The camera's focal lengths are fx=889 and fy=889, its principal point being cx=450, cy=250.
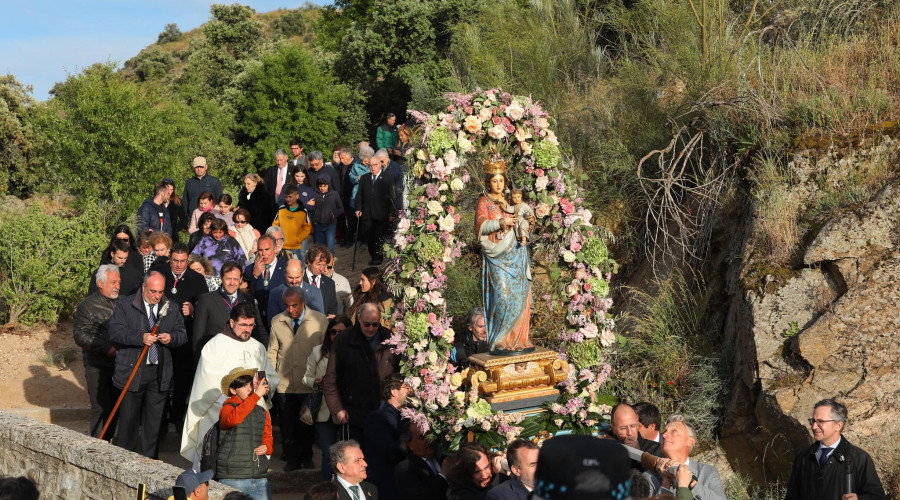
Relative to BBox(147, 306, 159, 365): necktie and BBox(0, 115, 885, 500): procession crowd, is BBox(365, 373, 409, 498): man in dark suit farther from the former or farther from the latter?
BBox(147, 306, 159, 365): necktie

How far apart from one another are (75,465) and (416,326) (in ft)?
10.2

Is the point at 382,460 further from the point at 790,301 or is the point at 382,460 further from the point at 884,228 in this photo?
the point at 884,228

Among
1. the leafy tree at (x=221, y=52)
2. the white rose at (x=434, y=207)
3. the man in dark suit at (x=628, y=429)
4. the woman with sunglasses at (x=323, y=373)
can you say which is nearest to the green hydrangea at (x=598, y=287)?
the white rose at (x=434, y=207)

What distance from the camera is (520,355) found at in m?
7.64

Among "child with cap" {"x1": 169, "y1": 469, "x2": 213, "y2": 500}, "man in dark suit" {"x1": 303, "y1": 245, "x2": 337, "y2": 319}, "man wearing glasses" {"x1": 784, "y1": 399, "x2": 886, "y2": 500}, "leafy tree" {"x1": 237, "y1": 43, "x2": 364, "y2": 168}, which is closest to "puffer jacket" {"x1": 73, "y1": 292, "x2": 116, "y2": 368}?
"man in dark suit" {"x1": 303, "y1": 245, "x2": 337, "y2": 319}

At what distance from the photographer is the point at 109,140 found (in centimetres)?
1608

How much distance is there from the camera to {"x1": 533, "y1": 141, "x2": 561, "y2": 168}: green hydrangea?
25.3 feet

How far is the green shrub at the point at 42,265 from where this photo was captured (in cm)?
1368

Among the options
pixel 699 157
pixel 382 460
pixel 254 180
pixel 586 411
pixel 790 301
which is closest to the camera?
pixel 382 460

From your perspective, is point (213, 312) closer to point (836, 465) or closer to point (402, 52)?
point (836, 465)

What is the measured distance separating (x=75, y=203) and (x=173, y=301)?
28.8ft

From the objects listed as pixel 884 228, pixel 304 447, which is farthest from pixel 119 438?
pixel 884 228

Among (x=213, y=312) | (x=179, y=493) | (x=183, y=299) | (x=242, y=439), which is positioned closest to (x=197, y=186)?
(x=183, y=299)

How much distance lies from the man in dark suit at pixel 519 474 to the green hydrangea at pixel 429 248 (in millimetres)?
2452
